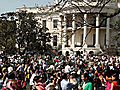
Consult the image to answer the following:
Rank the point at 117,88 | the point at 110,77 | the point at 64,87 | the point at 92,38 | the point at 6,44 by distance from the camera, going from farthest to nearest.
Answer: the point at 92,38
the point at 6,44
the point at 64,87
the point at 110,77
the point at 117,88

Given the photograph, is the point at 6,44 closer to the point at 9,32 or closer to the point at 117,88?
the point at 9,32

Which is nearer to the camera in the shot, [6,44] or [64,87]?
[64,87]

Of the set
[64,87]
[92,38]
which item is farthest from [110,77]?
[92,38]

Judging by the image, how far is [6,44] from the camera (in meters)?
41.8

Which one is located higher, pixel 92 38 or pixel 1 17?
pixel 1 17

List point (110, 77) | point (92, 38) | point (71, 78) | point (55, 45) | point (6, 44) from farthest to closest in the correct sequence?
1. point (55, 45)
2. point (92, 38)
3. point (6, 44)
4. point (71, 78)
5. point (110, 77)

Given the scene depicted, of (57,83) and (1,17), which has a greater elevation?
(1,17)

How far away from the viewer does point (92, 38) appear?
49188 millimetres

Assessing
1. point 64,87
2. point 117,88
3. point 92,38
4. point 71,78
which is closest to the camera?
point 117,88

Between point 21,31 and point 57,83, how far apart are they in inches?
1329

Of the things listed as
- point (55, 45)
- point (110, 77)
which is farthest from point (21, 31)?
point (110, 77)

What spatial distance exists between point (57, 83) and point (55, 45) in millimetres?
44467

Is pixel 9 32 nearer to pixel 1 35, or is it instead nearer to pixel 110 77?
pixel 1 35

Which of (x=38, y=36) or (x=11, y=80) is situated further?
(x=38, y=36)
